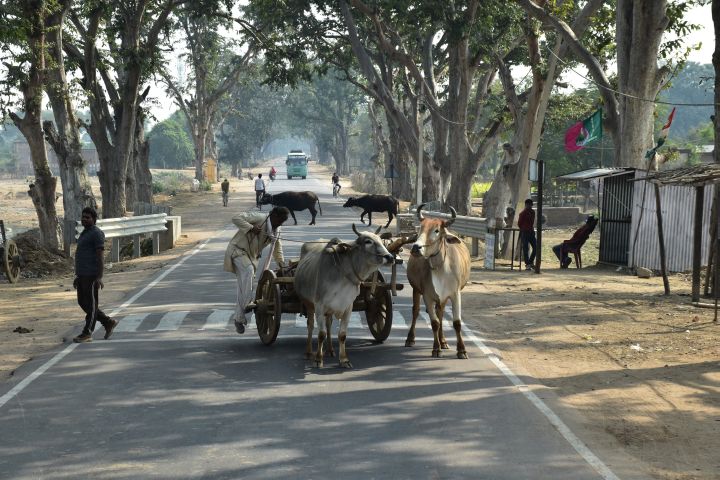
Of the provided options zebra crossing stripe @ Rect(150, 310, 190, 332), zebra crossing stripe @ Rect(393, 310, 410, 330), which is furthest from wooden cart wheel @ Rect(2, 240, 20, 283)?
zebra crossing stripe @ Rect(393, 310, 410, 330)

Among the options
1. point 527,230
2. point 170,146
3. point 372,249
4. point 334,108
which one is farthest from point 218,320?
point 170,146

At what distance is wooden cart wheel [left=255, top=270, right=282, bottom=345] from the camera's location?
39.3 feet

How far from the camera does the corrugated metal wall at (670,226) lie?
846 inches

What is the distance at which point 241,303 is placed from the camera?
12.9 meters

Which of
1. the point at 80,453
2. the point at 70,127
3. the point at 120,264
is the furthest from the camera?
the point at 70,127

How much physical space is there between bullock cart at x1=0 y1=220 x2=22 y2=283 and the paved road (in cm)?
922

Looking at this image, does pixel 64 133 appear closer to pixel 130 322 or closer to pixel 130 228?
pixel 130 228

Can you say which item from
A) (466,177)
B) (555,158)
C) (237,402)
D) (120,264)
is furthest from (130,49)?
(555,158)

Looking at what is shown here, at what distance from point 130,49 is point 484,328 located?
1946 cm

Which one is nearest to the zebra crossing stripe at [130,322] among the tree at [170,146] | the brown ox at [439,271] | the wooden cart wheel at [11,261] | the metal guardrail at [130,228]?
the brown ox at [439,271]

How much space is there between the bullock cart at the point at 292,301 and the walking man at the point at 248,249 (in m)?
0.23

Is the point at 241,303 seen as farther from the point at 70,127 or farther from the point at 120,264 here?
the point at 70,127

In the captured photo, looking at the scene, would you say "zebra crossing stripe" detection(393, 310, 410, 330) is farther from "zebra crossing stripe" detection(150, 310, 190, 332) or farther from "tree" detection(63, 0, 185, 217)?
"tree" detection(63, 0, 185, 217)

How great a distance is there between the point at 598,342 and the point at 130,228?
16.2m
